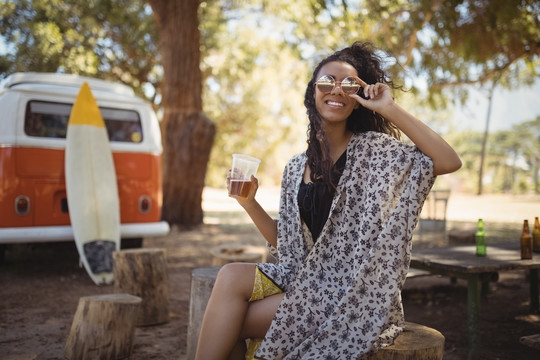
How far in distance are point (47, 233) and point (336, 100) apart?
4410 mm

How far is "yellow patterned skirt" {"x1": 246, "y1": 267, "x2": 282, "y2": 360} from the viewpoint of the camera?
228 centimetres

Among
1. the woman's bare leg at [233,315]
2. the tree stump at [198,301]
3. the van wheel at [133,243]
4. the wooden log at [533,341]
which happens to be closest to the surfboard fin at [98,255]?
the van wheel at [133,243]

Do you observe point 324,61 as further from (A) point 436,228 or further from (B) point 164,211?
(B) point 164,211

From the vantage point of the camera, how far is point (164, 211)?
10758 millimetres

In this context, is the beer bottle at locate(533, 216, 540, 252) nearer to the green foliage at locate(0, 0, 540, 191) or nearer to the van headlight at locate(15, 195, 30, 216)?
the green foliage at locate(0, 0, 540, 191)

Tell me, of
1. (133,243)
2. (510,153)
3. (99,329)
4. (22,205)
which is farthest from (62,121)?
(510,153)

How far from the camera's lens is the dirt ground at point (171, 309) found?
3768mm

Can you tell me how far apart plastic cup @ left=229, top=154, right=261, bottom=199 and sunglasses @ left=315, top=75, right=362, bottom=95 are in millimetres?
492

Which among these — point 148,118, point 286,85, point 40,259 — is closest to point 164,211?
point 40,259

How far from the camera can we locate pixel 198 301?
127 inches

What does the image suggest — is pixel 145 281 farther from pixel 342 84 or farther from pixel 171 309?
pixel 342 84

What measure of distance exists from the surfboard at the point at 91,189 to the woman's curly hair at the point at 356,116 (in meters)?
4.01

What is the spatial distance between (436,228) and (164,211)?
18.5 feet

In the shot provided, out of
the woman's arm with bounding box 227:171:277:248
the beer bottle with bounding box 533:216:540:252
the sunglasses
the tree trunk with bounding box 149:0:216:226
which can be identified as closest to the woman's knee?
the woman's arm with bounding box 227:171:277:248
